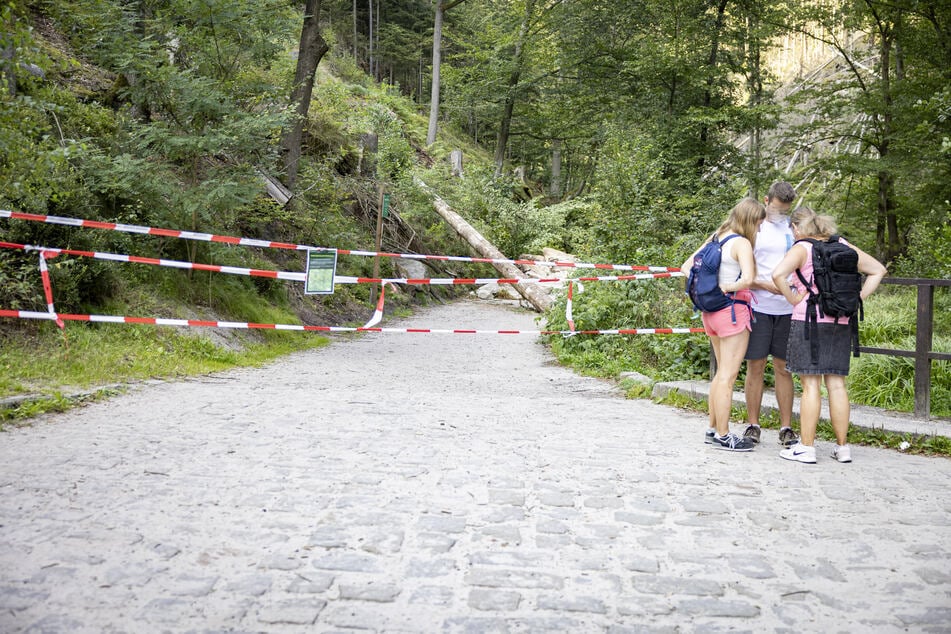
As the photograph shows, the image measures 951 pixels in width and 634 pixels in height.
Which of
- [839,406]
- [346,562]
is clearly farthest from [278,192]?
[346,562]

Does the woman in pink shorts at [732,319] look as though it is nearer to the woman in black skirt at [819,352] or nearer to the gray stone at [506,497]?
the woman in black skirt at [819,352]

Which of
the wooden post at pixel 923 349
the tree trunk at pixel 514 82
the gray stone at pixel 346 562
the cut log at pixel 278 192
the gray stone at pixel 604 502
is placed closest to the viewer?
the gray stone at pixel 346 562

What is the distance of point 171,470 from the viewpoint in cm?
457

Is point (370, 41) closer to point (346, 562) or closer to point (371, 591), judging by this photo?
point (346, 562)

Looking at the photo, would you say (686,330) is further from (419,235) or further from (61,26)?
(419,235)

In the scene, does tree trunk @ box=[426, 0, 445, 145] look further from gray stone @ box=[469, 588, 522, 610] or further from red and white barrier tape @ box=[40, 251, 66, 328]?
gray stone @ box=[469, 588, 522, 610]

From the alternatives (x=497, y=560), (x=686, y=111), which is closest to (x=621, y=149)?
(x=686, y=111)

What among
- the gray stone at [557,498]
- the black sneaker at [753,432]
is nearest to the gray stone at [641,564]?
the gray stone at [557,498]

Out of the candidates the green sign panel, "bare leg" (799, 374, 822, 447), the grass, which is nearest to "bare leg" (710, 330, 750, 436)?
"bare leg" (799, 374, 822, 447)

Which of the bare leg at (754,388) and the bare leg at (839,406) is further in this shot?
the bare leg at (754,388)

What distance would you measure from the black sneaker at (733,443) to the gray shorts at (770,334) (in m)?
0.75

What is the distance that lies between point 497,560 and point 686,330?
6088 mm

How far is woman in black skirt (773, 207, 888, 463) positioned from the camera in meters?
5.45

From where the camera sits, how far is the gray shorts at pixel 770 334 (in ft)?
19.6
